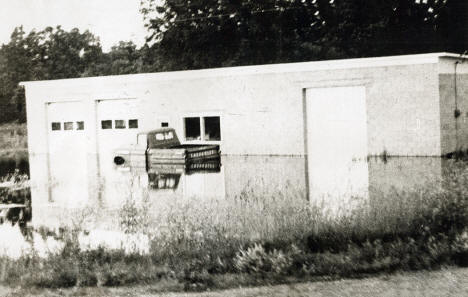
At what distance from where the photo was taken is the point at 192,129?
91.5 feet

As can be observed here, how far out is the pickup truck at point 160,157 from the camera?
23203 millimetres

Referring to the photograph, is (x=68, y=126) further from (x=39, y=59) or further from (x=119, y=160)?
(x=39, y=59)

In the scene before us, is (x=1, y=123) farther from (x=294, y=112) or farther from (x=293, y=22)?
(x=294, y=112)

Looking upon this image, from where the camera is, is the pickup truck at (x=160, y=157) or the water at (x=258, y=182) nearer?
the water at (x=258, y=182)

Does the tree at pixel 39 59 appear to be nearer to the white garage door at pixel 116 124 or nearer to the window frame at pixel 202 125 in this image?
the white garage door at pixel 116 124

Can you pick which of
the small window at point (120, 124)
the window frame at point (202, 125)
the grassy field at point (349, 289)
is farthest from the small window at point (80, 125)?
the grassy field at point (349, 289)

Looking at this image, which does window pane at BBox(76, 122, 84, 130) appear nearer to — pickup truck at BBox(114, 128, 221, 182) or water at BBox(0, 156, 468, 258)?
water at BBox(0, 156, 468, 258)

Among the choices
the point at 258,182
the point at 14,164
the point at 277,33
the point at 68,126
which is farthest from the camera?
the point at 277,33

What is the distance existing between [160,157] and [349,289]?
60.6 feet

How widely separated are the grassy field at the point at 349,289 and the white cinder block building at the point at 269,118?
9074mm

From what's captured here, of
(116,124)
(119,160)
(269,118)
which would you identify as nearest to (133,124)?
(116,124)

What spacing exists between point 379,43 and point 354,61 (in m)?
18.3

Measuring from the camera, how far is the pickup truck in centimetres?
2320

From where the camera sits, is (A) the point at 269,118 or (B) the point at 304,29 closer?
(A) the point at 269,118
